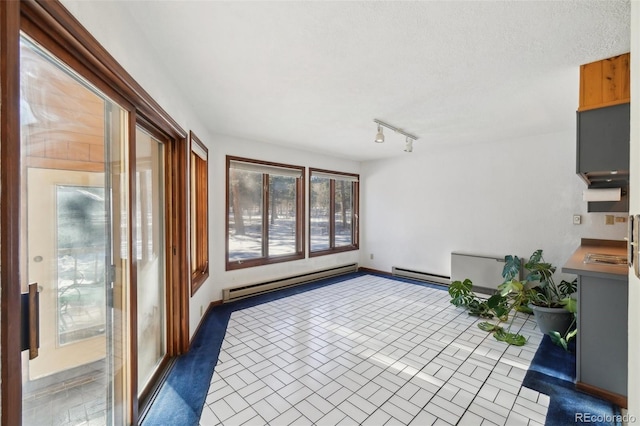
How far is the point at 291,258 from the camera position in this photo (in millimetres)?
4945

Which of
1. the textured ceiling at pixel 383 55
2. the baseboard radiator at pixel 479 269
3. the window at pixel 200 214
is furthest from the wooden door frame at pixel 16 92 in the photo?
the baseboard radiator at pixel 479 269

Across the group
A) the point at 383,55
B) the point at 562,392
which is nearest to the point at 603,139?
the point at 383,55

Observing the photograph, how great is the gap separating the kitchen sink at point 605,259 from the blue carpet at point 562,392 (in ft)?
2.88

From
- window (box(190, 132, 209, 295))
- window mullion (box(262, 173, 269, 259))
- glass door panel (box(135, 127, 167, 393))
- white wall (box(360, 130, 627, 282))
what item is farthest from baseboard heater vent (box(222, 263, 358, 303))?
glass door panel (box(135, 127, 167, 393))

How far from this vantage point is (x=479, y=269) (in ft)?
14.4

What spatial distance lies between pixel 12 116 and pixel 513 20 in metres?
2.23

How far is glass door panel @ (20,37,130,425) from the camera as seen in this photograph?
Answer: 1028 mm

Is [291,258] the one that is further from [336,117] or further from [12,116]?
[12,116]

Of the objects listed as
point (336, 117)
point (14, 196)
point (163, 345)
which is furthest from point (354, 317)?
point (14, 196)

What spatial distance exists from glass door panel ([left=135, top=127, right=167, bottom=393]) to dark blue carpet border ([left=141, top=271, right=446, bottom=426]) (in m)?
0.18

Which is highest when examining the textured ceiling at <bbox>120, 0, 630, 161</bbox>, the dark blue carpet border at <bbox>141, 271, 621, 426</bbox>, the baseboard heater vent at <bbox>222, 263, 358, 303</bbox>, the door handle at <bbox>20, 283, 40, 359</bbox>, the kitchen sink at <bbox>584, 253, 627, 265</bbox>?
the textured ceiling at <bbox>120, 0, 630, 161</bbox>

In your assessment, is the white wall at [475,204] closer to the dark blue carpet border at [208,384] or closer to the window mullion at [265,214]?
the dark blue carpet border at [208,384]

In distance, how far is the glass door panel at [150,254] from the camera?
6.58ft

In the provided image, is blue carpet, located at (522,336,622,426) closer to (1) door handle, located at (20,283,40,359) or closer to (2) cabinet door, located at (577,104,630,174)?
(2) cabinet door, located at (577,104,630,174)
